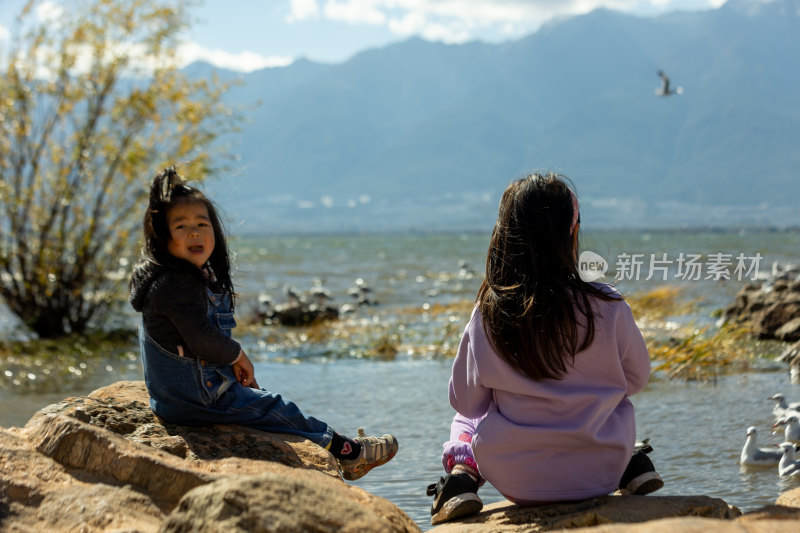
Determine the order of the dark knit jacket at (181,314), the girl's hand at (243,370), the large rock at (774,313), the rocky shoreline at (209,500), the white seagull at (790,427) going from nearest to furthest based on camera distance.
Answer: the rocky shoreline at (209,500), the dark knit jacket at (181,314), the girl's hand at (243,370), the white seagull at (790,427), the large rock at (774,313)

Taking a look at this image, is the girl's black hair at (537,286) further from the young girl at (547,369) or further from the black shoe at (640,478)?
the black shoe at (640,478)

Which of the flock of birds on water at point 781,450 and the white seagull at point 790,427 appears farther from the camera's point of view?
the white seagull at point 790,427

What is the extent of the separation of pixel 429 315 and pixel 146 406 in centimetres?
932

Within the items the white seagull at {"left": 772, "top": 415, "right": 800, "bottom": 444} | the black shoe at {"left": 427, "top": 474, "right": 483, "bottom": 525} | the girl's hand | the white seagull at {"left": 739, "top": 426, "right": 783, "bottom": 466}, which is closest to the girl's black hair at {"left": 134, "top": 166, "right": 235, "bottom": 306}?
the girl's hand

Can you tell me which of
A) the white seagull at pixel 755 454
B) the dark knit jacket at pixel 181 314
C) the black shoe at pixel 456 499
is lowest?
the white seagull at pixel 755 454

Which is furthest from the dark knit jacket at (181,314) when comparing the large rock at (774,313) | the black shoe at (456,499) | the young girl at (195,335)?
the large rock at (774,313)

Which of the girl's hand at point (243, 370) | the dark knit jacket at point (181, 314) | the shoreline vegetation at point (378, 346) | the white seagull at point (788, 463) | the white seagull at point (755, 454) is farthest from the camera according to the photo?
the shoreline vegetation at point (378, 346)

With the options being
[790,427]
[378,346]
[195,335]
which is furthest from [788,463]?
[378,346]

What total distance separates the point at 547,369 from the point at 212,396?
4.56 ft

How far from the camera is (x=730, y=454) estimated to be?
491 centimetres

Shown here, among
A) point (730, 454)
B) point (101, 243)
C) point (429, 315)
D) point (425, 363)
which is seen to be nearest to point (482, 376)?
point (730, 454)

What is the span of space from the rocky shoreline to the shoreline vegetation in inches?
173

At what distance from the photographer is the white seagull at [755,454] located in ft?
15.2

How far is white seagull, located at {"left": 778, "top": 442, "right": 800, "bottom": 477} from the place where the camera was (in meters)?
4.44
